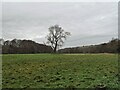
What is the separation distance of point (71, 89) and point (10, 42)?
219 feet

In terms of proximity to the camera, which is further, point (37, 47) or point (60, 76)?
point (37, 47)

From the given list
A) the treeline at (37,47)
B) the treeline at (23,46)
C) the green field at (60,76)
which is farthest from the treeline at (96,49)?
the green field at (60,76)

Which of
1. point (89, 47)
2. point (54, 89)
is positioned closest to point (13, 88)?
point (54, 89)

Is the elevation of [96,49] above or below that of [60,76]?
above

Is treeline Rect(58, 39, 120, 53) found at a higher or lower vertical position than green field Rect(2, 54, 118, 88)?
higher

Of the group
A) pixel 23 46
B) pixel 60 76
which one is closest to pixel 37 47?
pixel 23 46

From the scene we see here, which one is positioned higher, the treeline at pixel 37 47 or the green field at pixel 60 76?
the treeline at pixel 37 47

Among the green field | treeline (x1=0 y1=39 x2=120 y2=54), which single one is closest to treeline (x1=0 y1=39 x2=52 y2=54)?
treeline (x1=0 y1=39 x2=120 y2=54)

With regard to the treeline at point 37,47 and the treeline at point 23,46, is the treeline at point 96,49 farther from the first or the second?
the treeline at point 23,46

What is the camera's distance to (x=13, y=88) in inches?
419

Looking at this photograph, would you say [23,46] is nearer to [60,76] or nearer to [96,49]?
[96,49]

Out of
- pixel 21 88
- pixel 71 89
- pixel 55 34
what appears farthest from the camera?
pixel 55 34

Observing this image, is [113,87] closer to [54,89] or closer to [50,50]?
[54,89]

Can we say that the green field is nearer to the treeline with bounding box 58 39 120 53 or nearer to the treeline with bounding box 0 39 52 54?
the treeline with bounding box 0 39 52 54
